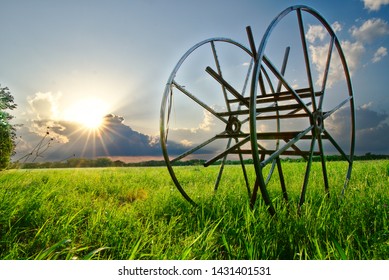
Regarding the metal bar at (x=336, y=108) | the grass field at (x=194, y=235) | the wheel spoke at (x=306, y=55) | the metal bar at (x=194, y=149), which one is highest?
the wheel spoke at (x=306, y=55)

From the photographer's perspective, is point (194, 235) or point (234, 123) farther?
point (234, 123)

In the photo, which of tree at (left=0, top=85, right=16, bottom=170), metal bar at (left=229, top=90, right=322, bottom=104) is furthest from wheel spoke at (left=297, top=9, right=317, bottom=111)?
tree at (left=0, top=85, right=16, bottom=170)

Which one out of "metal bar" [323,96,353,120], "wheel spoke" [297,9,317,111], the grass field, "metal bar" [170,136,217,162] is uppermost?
"wheel spoke" [297,9,317,111]

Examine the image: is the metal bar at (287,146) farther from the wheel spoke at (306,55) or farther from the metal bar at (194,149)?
the metal bar at (194,149)

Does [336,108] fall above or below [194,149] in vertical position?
above

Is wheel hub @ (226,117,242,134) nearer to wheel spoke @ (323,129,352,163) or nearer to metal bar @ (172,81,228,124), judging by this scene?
metal bar @ (172,81,228,124)

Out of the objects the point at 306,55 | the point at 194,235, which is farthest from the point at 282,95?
the point at 194,235

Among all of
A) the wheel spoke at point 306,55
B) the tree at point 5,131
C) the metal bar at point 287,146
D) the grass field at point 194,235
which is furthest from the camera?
the tree at point 5,131

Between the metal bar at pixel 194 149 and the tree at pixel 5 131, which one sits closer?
the metal bar at pixel 194 149

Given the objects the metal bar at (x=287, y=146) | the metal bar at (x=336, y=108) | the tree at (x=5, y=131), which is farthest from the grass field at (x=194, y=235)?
the tree at (x=5, y=131)

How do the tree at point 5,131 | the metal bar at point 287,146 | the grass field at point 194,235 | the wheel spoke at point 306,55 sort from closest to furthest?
the grass field at point 194,235 < the metal bar at point 287,146 < the wheel spoke at point 306,55 < the tree at point 5,131

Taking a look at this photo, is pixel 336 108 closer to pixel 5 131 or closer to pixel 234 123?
pixel 234 123
